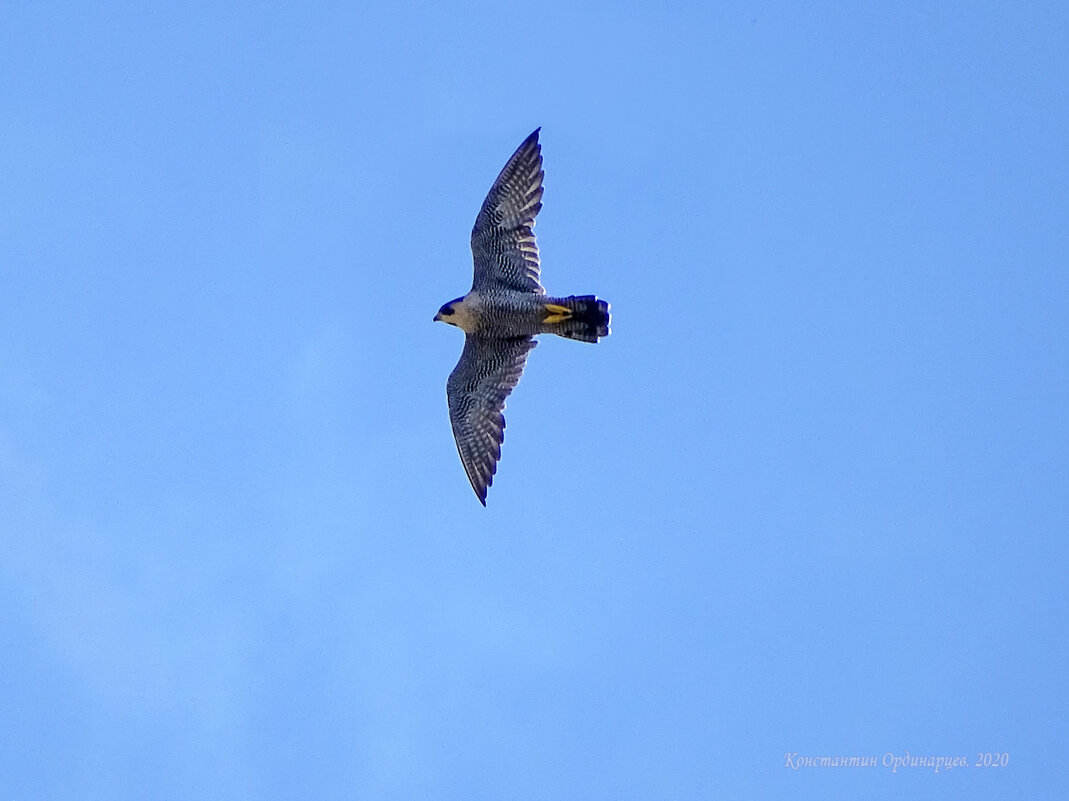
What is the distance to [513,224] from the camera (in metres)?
21.6

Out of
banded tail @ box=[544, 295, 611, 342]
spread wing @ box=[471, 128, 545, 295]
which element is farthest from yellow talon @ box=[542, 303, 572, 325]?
spread wing @ box=[471, 128, 545, 295]

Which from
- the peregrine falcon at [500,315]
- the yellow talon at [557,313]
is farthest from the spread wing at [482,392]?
the yellow talon at [557,313]

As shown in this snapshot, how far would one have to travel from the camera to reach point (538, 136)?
2173cm

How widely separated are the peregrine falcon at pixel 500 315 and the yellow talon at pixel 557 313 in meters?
0.01

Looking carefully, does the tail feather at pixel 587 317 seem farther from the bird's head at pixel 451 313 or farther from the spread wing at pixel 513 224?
the bird's head at pixel 451 313

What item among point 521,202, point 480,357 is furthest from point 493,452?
point 521,202

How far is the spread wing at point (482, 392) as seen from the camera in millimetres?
22094

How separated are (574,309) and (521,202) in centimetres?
177

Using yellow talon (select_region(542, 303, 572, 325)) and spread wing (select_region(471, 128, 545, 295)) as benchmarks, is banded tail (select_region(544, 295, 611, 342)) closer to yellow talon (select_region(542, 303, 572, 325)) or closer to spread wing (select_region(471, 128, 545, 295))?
yellow talon (select_region(542, 303, 572, 325))

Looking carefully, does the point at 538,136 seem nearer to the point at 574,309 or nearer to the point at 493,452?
the point at 574,309

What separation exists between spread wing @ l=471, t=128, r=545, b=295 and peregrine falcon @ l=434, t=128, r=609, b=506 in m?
0.01

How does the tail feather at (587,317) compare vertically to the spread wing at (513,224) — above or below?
below

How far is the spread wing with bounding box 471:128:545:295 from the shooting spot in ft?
70.8

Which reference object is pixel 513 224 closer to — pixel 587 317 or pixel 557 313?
pixel 557 313
